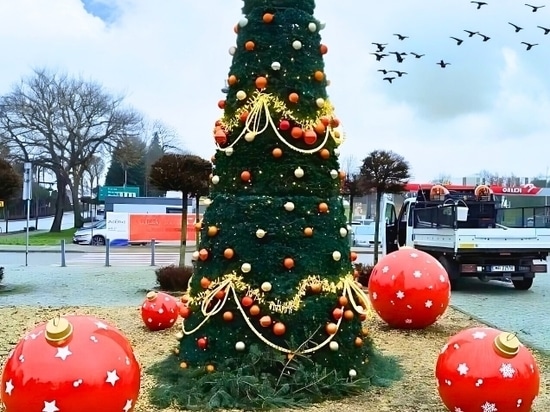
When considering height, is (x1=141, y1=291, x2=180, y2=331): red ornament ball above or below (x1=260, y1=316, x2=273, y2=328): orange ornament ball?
below

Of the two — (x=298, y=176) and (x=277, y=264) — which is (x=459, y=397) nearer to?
(x=277, y=264)

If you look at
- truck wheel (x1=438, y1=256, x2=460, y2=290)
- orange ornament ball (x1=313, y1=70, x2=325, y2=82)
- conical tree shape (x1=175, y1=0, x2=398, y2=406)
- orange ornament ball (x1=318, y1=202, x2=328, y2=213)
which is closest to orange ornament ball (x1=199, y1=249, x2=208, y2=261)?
conical tree shape (x1=175, y1=0, x2=398, y2=406)

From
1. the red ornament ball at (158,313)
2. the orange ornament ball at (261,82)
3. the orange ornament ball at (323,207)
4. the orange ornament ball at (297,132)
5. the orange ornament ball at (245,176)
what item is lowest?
the red ornament ball at (158,313)

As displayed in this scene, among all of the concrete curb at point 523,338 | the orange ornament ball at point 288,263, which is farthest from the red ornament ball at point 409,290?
the orange ornament ball at point 288,263

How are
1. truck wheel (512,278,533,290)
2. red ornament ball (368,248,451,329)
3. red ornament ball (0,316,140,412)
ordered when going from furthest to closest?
1. truck wheel (512,278,533,290)
2. red ornament ball (368,248,451,329)
3. red ornament ball (0,316,140,412)

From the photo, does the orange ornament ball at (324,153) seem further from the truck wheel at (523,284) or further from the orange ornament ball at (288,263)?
the truck wheel at (523,284)

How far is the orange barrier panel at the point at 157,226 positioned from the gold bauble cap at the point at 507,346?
24137mm

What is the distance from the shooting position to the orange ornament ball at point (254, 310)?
5.55 metres

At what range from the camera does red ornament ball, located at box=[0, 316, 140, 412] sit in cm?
418

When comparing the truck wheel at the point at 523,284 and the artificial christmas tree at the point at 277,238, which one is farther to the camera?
the truck wheel at the point at 523,284

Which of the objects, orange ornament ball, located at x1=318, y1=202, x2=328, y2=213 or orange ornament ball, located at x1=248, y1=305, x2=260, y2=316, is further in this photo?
orange ornament ball, located at x1=318, y1=202, x2=328, y2=213

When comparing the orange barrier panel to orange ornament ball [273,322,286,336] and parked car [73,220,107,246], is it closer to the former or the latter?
parked car [73,220,107,246]

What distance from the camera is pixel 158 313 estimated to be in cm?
892

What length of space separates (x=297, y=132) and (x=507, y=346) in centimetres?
253
